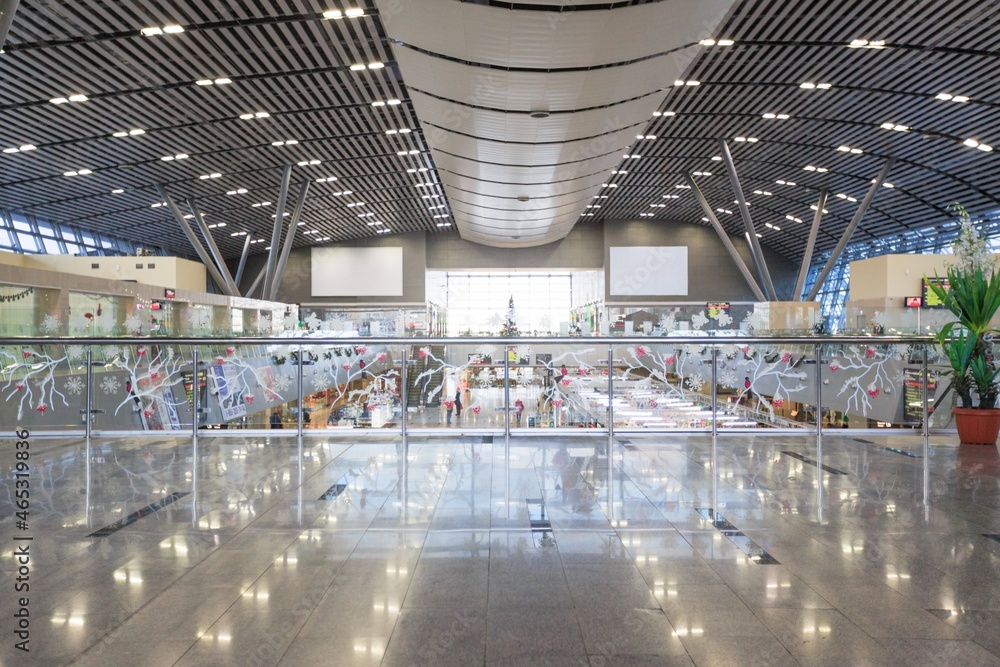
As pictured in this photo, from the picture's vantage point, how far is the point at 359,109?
17.3m

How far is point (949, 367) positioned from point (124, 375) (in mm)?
8378

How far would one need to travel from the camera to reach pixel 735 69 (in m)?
15.2

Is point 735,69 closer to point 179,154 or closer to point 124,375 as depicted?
point 124,375

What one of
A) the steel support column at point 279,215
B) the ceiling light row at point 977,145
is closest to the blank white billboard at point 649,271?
the steel support column at point 279,215

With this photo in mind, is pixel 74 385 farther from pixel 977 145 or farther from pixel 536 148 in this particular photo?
pixel 977 145

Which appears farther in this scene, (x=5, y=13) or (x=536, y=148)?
(x=536, y=148)

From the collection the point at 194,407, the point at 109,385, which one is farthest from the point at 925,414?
the point at 109,385

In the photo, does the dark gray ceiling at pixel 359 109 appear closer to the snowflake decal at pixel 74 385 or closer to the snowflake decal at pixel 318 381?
the snowflake decal at pixel 318 381

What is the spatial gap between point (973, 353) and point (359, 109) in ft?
48.8

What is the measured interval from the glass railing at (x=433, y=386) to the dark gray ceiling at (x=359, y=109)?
695 centimetres

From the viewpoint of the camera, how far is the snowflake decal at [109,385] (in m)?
6.19

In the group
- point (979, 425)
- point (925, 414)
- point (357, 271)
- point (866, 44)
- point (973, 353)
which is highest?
point (866, 44)

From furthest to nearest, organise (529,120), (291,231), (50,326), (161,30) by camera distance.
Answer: (291,231) → (529,120) → (161,30) → (50,326)

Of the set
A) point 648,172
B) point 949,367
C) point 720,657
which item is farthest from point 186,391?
point 648,172
